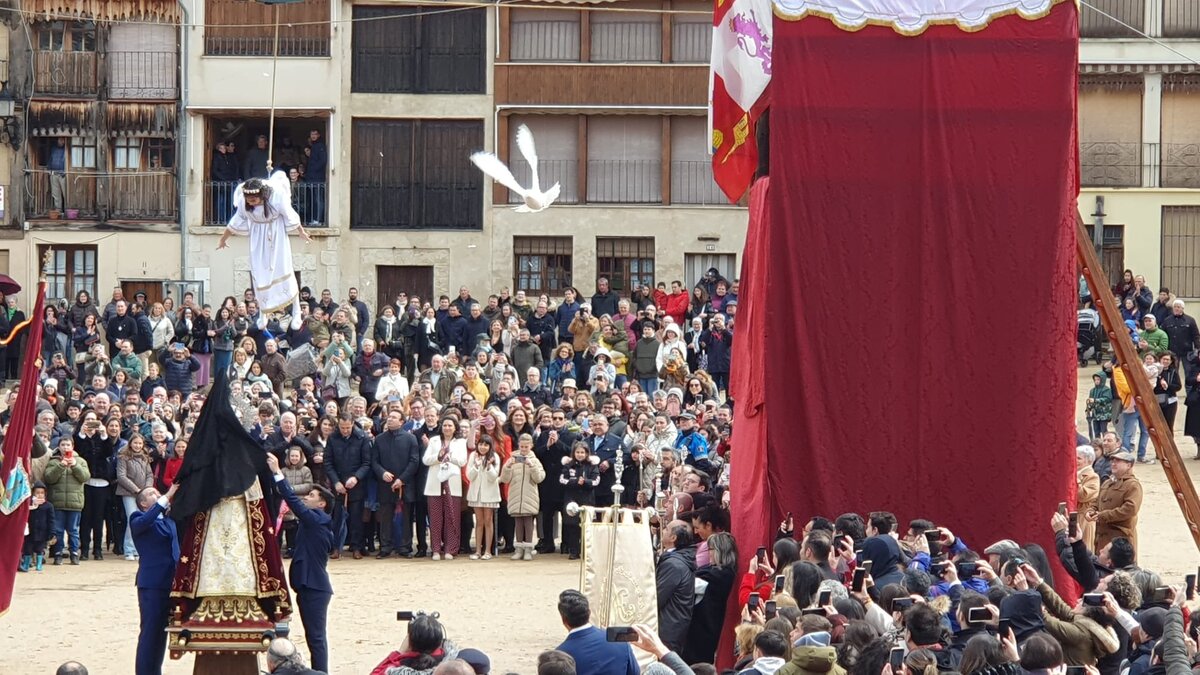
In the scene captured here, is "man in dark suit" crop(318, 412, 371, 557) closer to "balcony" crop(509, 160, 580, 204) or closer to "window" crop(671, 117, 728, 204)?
"balcony" crop(509, 160, 580, 204)

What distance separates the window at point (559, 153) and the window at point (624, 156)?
29 centimetres

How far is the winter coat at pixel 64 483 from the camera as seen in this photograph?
19469mm

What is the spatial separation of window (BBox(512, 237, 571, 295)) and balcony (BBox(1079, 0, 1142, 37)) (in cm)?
1087

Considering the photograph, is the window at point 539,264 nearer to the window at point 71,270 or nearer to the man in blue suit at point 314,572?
the window at point 71,270

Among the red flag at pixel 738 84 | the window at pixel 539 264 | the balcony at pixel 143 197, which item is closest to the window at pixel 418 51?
the window at pixel 539 264

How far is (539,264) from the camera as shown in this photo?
3728 centimetres

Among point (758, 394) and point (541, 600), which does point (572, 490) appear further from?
point (758, 394)

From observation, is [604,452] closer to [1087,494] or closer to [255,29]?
[1087,494]

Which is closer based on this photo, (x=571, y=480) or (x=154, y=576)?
(x=154, y=576)

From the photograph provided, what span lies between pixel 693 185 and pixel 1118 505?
22.7 m

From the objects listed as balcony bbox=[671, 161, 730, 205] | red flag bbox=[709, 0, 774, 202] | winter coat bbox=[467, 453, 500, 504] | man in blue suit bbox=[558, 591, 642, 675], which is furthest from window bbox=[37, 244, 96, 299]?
man in blue suit bbox=[558, 591, 642, 675]

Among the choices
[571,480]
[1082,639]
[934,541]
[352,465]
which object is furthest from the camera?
[352,465]

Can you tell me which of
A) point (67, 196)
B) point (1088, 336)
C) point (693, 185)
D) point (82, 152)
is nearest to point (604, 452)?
point (1088, 336)

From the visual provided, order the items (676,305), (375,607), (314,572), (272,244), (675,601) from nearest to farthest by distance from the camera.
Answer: (675,601)
(314,572)
(272,244)
(375,607)
(676,305)
